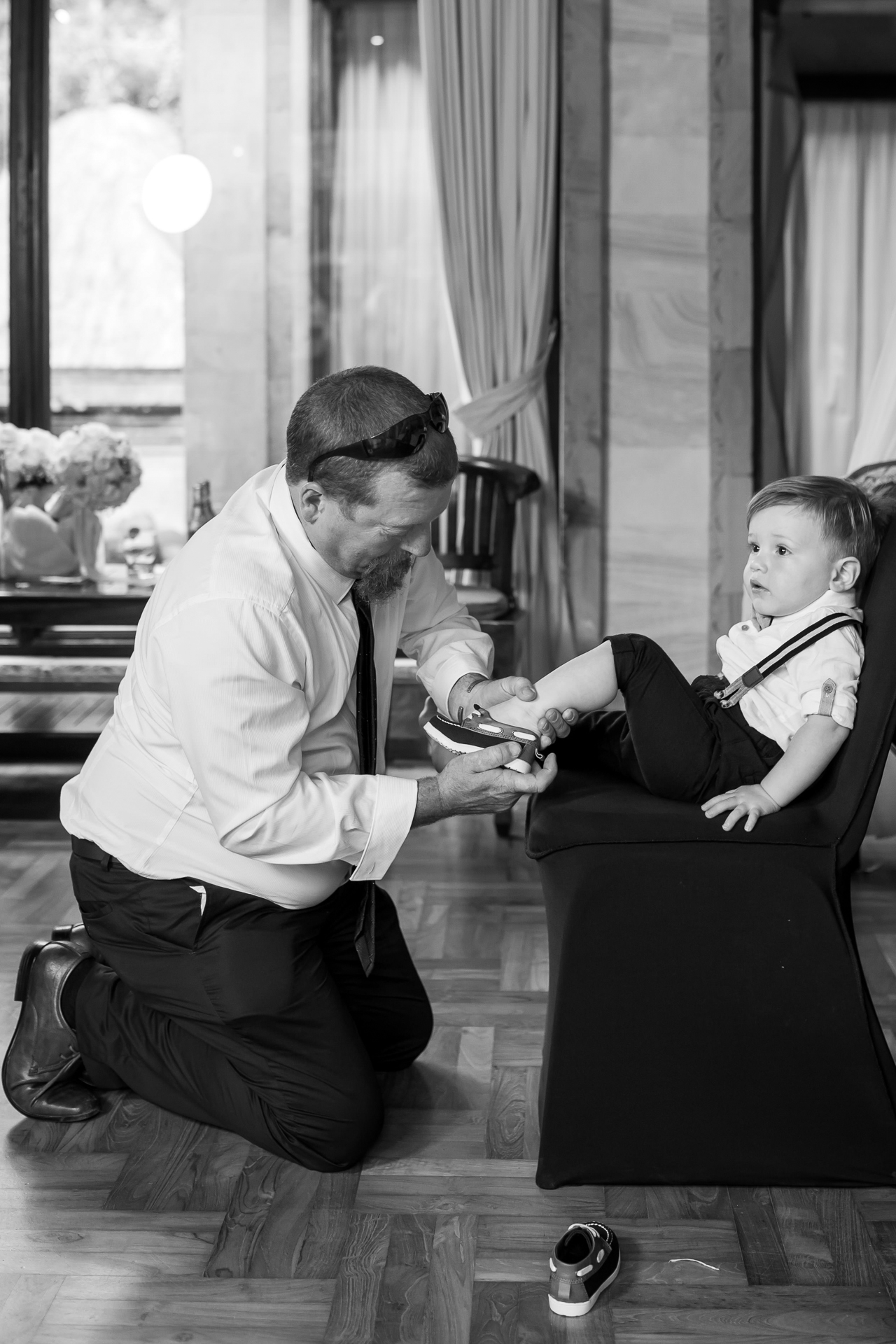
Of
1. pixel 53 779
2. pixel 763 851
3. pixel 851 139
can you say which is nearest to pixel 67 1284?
pixel 763 851

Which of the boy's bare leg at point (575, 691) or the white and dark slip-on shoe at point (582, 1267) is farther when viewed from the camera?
the boy's bare leg at point (575, 691)

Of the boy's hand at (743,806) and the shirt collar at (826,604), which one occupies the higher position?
the shirt collar at (826,604)

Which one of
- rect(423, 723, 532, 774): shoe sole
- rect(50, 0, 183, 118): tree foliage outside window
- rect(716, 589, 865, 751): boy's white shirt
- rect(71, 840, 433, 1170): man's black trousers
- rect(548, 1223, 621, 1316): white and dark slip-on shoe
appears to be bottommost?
rect(548, 1223, 621, 1316): white and dark slip-on shoe

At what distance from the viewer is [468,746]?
6.10 feet

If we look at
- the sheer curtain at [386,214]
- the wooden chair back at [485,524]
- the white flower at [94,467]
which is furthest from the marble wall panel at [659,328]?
the white flower at [94,467]

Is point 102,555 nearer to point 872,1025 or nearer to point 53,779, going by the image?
point 53,779

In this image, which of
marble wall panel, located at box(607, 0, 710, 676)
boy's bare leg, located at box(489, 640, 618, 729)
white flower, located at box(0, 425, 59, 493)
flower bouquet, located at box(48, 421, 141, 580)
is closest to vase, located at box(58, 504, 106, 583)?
flower bouquet, located at box(48, 421, 141, 580)

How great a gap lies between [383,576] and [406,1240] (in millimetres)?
837

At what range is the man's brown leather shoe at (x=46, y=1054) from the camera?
1.94m

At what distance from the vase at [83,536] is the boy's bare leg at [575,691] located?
2195 millimetres

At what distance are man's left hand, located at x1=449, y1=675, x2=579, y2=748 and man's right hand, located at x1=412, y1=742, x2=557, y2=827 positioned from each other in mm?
129

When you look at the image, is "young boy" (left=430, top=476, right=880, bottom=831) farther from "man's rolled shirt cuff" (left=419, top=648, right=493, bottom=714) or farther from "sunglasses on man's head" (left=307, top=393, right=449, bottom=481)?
"sunglasses on man's head" (left=307, top=393, right=449, bottom=481)

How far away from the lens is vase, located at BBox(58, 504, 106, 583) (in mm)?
3836

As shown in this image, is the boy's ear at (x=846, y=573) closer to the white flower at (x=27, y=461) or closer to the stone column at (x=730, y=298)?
the stone column at (x=730, y=298)
